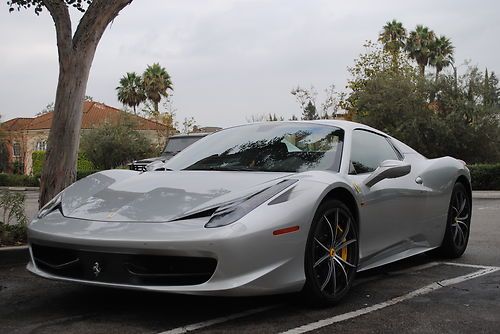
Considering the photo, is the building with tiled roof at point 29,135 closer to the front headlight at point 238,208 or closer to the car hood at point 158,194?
the car hood at point 158,194

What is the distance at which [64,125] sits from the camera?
6.71m

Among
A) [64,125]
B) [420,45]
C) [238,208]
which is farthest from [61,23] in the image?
[420,45]

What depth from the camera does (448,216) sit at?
18.8 ft

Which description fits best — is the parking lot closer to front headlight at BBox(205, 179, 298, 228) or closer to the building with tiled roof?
front headlight at BBox(205, 179, 298, 228)

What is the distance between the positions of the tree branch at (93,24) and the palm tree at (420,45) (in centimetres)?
4191

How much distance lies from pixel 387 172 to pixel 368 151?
21.2 inches

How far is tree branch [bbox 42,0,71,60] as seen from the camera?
6.69m

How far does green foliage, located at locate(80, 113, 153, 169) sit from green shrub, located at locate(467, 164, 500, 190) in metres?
21.1

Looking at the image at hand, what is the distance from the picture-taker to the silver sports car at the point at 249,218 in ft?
11.1

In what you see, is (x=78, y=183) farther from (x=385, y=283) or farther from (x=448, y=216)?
(x=448, y=216)

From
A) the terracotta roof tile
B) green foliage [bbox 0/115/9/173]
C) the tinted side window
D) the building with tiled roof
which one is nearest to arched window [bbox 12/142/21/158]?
the building with tiled roof

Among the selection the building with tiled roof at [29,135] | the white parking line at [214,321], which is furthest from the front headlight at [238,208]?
the building with tiled roof at [29,135]

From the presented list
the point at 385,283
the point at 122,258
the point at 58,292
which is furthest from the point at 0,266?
the point at 385,283

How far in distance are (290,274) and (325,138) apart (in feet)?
4.86
